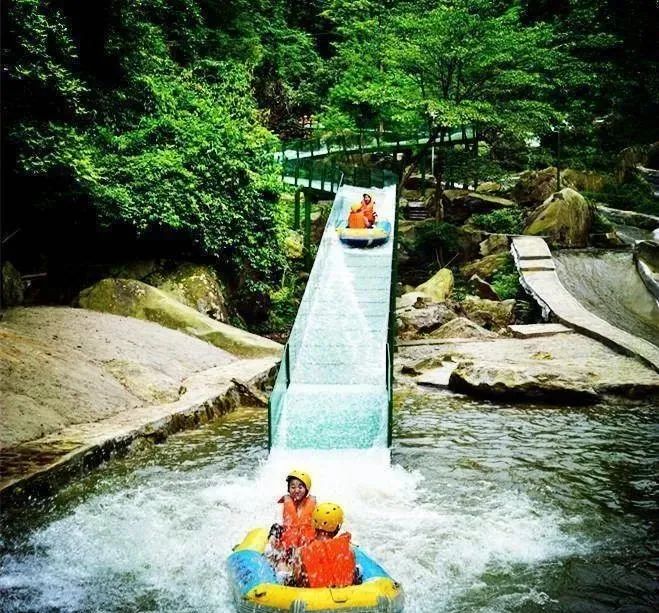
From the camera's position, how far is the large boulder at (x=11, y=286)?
1336 centimetres

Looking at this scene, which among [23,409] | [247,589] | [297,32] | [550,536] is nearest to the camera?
[247,589]

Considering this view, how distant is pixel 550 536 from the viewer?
6.60 m

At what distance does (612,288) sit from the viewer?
2016 centimetres

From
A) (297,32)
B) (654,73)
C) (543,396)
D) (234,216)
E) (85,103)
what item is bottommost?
(543,396)

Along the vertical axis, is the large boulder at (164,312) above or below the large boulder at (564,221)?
below

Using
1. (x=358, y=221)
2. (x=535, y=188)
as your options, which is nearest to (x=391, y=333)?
(x=358, y=221)

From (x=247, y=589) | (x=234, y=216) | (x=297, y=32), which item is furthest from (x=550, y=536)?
(x=297, y=32)

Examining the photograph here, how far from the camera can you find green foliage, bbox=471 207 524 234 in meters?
25.7

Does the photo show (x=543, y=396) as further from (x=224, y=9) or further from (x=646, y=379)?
(x=224, y=9)

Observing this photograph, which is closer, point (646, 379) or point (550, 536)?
point (550, 536)

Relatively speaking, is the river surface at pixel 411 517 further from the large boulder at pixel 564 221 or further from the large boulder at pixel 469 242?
the large boulder at pixel 469 242

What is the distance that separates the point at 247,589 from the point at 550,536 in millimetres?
3169

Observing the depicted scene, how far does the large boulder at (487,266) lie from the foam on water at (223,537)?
15.5 meters

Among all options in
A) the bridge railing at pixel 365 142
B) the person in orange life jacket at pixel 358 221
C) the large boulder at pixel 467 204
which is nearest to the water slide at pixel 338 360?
the person in orange life jacket at pixel 358 221
